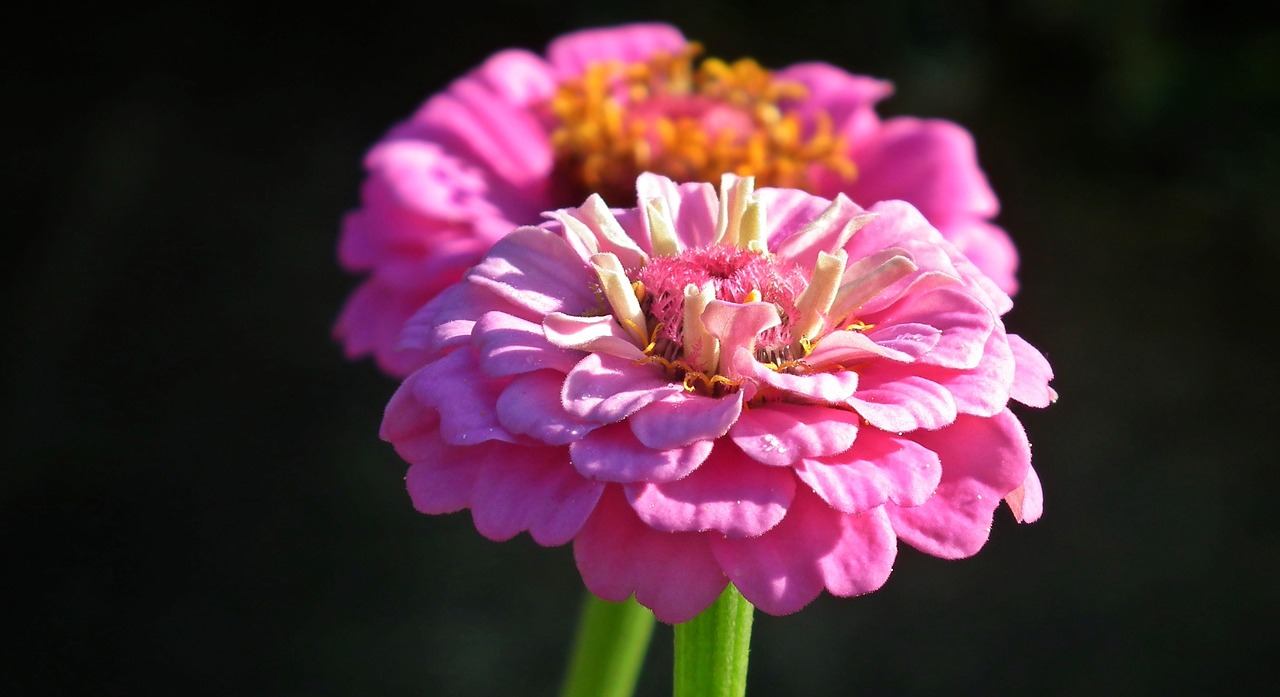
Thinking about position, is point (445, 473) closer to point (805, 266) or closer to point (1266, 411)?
point (805, 266)

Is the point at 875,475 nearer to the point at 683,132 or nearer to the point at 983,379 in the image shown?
the point at 983,379

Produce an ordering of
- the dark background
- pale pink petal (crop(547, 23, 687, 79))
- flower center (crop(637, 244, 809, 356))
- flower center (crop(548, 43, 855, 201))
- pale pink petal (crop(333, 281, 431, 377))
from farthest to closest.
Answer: the dark background < pale pink petal (crop(547, 23, 687, 79)) < flower center (crop(548, 43, 855, 201)) < pale pink petal (crop(333, 281, 431, 377)) < flower center (crop(637, 244, 809, 356))

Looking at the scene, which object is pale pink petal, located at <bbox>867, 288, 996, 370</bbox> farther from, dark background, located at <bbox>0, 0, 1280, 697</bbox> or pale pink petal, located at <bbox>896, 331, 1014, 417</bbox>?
dark background, located at <bbox>0, 0, 1280, 697</bbox>

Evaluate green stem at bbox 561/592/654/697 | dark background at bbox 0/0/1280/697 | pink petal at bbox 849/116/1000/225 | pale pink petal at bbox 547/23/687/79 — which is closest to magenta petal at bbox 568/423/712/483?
green stem at bbox 561/592/654/697

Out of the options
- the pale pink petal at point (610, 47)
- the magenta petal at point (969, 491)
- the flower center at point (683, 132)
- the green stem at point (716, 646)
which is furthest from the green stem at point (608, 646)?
the pale pink petal at point (610, 47)

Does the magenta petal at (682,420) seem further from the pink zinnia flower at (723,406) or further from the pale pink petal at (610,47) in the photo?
the pale pink petal at (610,47)

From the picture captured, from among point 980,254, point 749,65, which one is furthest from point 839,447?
point 749,65

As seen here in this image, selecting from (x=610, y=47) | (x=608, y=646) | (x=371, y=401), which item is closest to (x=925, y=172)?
(x=610, y=47)
